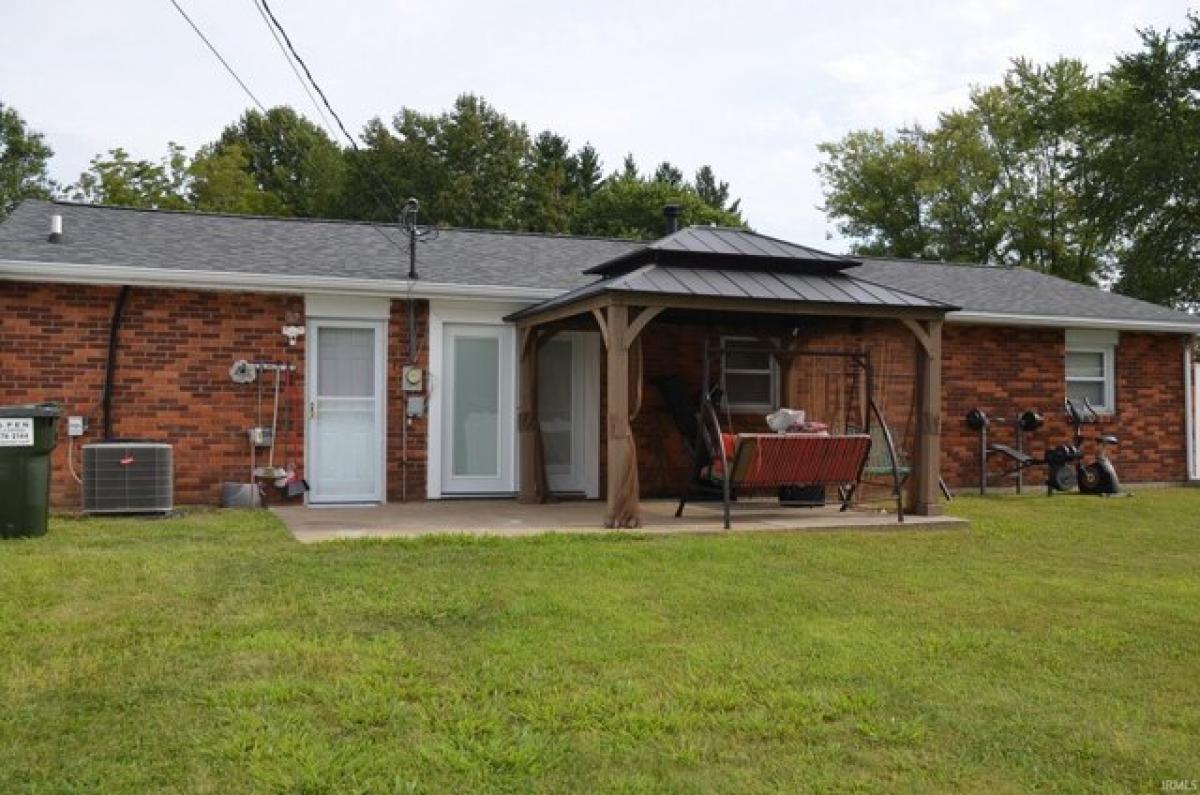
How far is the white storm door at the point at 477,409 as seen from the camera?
11031mm

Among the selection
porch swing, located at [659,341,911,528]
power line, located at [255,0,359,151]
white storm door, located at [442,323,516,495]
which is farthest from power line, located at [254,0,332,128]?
porch swing, located at [659,341,911,528]

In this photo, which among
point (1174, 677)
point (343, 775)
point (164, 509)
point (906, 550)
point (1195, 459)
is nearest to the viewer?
point (343, 775)

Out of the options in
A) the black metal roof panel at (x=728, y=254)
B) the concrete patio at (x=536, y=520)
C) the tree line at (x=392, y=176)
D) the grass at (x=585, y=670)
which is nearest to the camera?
the grass at (x=585, y=670)

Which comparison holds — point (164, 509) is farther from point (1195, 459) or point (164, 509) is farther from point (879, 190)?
point (879, 190)

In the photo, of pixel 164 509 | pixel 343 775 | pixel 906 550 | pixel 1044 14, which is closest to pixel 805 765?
pixel 343 775

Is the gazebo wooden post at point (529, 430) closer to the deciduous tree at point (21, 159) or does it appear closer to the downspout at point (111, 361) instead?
the downspout at point (111, 361)

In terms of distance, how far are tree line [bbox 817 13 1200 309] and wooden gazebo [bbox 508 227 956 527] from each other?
17954 mm

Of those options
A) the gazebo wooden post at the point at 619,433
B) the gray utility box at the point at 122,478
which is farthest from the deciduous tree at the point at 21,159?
the gazebo wooden post at the point at 619,433

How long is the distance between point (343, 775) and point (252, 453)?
7.61m

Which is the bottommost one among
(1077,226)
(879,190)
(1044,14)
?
(1044,14)

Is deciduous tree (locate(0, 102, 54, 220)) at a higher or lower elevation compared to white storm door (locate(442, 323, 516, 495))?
higher

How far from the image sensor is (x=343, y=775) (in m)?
3.07

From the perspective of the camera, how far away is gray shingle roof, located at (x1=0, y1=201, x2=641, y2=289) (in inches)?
396

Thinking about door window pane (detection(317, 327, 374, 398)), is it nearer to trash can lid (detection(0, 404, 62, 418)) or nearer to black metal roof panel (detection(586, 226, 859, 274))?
black metal roof panel (detection(586, 226, 859, 274))
